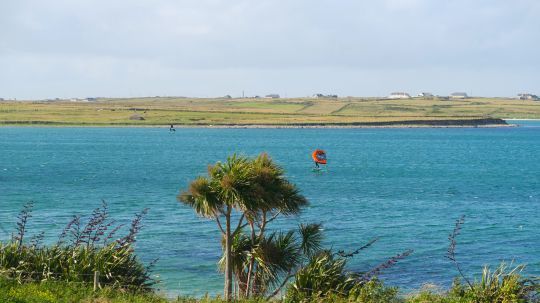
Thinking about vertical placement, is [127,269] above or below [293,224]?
above

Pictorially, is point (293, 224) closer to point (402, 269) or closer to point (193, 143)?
point (402, 269)

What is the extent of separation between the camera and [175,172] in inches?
3580

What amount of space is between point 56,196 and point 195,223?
65.3 ft

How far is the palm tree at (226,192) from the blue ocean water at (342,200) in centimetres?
715

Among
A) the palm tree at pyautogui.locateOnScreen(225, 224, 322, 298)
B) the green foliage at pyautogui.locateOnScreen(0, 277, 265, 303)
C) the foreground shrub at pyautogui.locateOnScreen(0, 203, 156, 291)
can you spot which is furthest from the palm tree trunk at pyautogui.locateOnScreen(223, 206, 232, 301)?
the foreground shrub at pyautogui.locateOnScreen(0, 203, 156, 291)

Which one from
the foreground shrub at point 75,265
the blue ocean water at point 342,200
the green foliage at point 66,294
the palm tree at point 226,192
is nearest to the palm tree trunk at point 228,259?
the palm tree at point 226,192

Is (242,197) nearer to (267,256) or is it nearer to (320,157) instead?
(267,256)

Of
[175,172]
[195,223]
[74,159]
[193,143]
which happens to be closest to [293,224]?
[195,223]

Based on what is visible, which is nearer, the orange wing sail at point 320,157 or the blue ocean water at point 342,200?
the blue ocean water at point 342,200

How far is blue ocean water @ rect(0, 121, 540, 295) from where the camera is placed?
38.8 meters

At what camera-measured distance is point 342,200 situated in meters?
63.2

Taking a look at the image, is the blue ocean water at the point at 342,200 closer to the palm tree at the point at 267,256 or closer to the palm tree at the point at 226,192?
the palm tree at the point at 267,256

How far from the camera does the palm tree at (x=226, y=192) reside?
938 inches

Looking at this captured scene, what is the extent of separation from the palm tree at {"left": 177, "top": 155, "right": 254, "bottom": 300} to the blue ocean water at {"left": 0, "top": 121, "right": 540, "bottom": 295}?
715 cm
